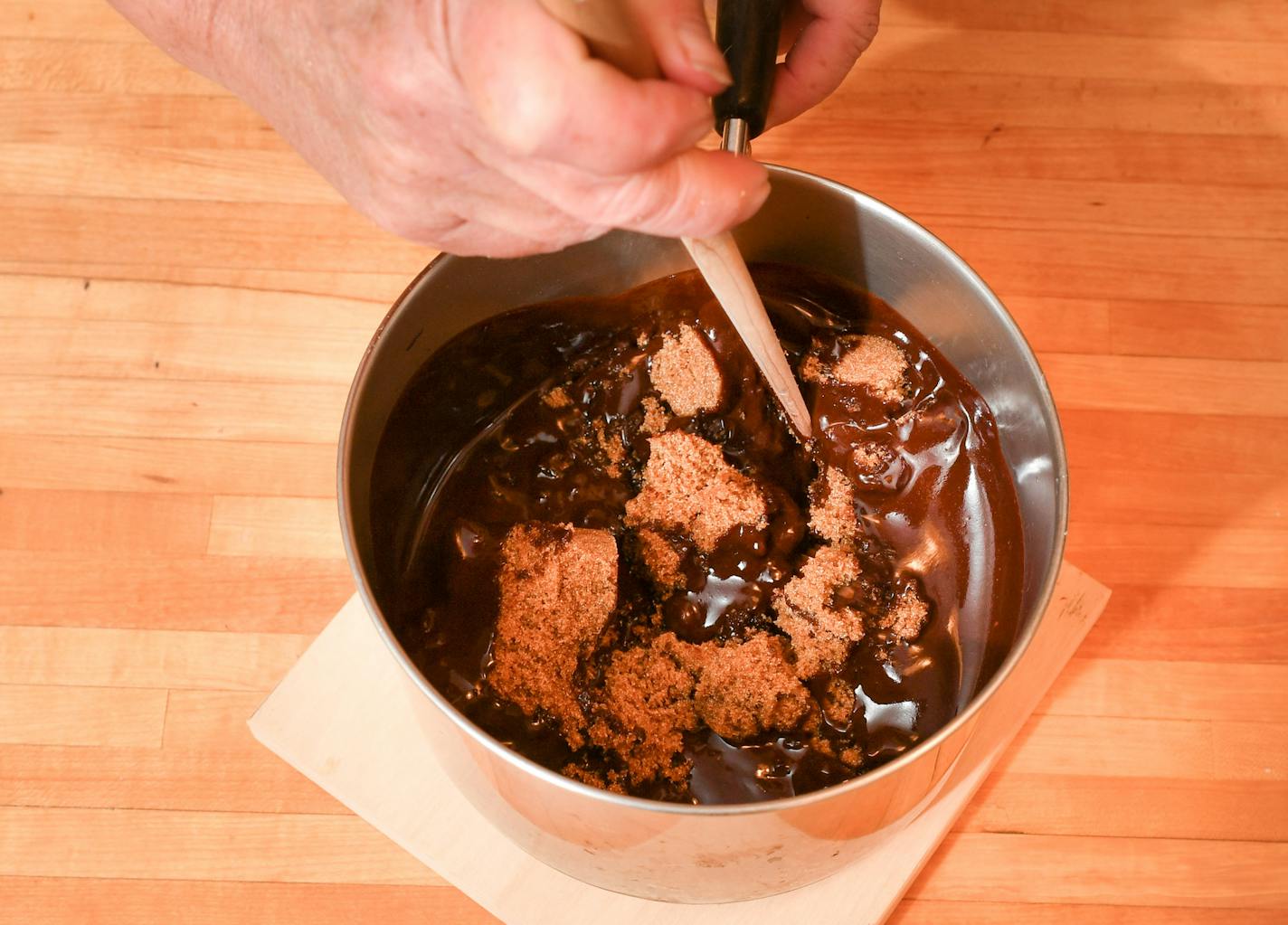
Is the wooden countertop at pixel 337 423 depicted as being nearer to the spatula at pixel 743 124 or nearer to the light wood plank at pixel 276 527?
the light wood plank at pixel 276 527

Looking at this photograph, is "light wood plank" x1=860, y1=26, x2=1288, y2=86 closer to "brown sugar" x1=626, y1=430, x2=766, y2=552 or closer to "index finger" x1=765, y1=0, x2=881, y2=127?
"index finger" x1=765, y1=0, x2=881, y2=127

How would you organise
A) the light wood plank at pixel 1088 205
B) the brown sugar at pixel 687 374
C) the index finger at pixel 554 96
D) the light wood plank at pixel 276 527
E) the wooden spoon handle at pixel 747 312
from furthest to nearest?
the light wood plank at pixel 1088 205, the light wood plank at pixel 276 527, the brown sugar at pixel 687 374, the wooden spoon handle at pixel 747 312, the index finger at pixel 554 96

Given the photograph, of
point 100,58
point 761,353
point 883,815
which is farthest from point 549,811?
point 100,58

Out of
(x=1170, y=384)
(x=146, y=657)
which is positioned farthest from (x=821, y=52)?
(x=146, y=657)

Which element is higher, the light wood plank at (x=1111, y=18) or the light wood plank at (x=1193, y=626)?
the light wood plank at (x=1111, y=18)

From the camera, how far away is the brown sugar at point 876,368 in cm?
68

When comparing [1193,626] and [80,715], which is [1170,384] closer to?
[1193,626]

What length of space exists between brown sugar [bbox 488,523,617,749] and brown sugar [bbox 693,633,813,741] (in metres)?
0.07

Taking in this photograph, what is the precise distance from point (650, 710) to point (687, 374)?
0.71 feet

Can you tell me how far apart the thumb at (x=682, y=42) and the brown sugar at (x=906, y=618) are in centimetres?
33

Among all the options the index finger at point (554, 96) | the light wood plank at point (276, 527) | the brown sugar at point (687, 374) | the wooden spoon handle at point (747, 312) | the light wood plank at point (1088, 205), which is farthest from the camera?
the light wood plank at point (1088, 205)

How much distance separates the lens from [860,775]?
1.67 ft

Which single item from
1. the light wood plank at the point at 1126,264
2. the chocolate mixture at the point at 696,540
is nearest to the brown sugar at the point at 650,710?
the chocolate mixture at the point at 696,540

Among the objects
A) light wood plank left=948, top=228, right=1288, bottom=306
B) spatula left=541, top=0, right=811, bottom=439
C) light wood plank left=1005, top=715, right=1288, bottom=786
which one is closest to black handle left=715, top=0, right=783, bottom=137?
spatula left=541, top=0, right=811, bottom=439
